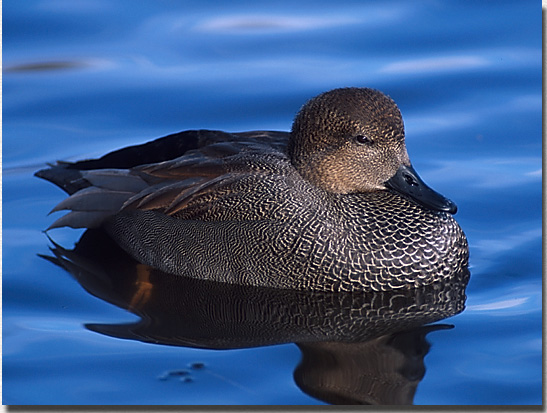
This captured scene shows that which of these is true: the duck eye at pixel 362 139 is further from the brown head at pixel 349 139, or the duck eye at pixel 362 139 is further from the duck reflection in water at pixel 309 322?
the duck reflection in water at pixel 309 322

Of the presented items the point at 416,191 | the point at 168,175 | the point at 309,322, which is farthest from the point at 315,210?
the point at 168,175

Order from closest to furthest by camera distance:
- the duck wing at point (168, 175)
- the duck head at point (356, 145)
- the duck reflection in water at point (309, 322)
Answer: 1. the duck reflection in water at point (309, 322)
2. the duck head at point (356, 145)
3. the duck wing at point (168, 175)

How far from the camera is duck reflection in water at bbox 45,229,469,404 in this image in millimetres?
6160

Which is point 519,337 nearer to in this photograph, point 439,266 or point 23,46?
point 439,266

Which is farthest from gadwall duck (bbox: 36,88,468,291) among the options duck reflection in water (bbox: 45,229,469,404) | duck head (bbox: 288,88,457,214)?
duck reflection in water (bbox: 45,229,469,404)

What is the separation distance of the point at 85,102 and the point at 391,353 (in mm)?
4963

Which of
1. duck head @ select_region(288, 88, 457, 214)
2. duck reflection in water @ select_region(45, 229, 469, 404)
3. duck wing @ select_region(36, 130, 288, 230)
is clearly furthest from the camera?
duck wing @ select_region(36, 130, 288, 230)

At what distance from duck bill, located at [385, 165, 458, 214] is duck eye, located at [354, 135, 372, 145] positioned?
0.30 meters

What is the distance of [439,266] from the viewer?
727 cm

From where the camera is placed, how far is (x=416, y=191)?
722 cm

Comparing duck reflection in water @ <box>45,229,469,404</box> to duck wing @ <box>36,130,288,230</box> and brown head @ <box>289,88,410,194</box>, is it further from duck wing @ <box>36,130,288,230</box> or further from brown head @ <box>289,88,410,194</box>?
brown head @ <box>289,88,410,194</box>

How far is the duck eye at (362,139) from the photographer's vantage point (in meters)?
7.19

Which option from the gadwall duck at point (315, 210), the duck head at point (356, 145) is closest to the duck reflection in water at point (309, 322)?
the gadwall duck at point (315, 210)

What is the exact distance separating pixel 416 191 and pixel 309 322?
1.19 meters
